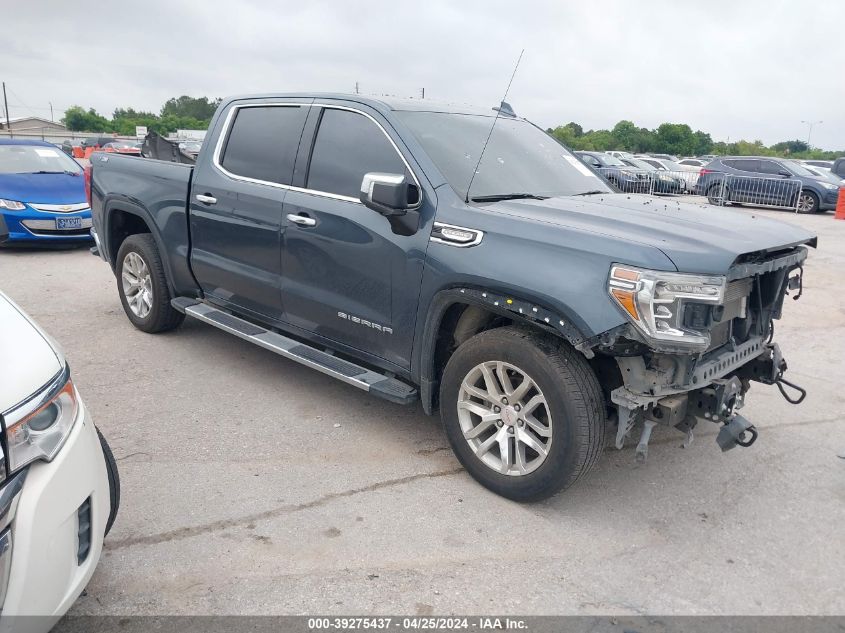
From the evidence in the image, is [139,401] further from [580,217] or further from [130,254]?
[580,217]

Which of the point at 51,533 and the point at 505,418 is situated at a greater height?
the point at 51,533

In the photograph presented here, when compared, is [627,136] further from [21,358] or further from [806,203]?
[21,358]

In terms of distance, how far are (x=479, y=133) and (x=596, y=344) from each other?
188cm

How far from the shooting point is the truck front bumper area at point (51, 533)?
191 cm

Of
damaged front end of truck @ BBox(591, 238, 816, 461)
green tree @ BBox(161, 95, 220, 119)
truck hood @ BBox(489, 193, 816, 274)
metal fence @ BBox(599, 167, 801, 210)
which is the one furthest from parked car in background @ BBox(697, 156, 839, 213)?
green tree @ BBox(161, 95, 220, 119)

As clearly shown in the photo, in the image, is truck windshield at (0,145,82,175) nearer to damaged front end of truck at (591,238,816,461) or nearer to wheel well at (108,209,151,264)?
wheel well at (108,209,151,264)

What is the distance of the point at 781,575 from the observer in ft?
9.80

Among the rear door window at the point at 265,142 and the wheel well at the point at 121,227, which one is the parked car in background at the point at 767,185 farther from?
the rear door window at the point at 265,142

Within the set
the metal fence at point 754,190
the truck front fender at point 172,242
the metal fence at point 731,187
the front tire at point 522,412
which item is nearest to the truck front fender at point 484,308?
the front tire at point 522,412

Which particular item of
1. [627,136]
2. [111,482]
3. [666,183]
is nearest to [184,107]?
[627,136]

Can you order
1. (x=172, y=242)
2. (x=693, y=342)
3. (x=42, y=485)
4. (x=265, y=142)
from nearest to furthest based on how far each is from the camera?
(x=42, y=485), (x=693, y=342), (x=265, y=142), (x=172, y=242)

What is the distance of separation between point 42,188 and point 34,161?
1085 mm

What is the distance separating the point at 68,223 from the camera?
953 cm

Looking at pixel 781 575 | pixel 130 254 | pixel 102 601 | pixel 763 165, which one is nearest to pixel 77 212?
Answer: pixel 130 254
